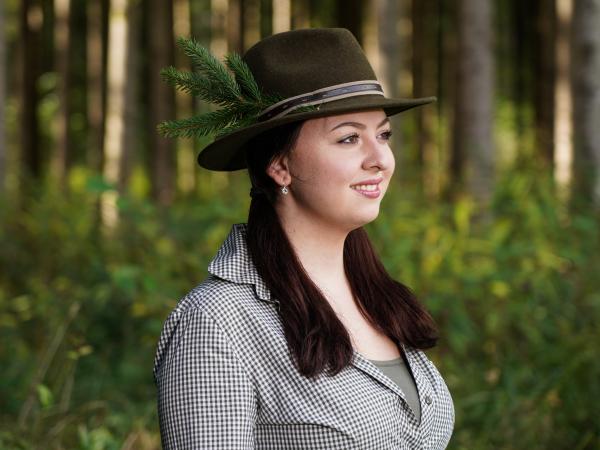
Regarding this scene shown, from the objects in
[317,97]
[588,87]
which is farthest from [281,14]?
[317,97]

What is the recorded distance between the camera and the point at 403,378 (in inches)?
105

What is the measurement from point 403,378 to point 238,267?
0.54 m

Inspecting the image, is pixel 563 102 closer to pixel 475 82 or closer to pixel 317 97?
pixel 475 82

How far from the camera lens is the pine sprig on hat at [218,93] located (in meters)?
2.66

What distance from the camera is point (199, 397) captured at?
2.29 meters

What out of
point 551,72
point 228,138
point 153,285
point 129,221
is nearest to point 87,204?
point 129,221

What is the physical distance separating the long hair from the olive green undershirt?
11 centimetres

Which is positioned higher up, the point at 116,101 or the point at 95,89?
the point at 95,89

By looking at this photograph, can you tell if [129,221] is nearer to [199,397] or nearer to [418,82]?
[199,397]

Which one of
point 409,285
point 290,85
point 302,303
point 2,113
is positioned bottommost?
point 409,285

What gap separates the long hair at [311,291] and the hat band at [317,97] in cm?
5

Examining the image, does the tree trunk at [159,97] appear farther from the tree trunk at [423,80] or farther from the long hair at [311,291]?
the long hair at [311,291]

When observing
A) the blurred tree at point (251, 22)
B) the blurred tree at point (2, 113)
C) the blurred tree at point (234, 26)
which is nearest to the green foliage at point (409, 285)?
the blurred tree at point (2, 113)

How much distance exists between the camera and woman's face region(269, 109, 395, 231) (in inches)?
103
